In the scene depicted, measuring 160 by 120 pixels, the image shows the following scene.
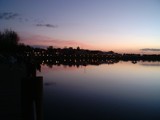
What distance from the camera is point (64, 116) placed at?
12.7m

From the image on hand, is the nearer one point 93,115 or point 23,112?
point 23,112

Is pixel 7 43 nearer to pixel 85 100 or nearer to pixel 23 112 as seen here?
pixel 85 100

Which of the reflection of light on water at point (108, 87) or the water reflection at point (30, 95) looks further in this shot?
the reflection of light on water at point (108, 87)

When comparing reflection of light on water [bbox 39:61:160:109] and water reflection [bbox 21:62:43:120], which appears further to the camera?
reflection of light on water [bbox 39:61:160:109]

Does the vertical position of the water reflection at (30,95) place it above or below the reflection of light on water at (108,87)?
above

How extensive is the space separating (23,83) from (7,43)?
73161mm

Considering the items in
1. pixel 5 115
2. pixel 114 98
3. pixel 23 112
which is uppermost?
pixel 23 112

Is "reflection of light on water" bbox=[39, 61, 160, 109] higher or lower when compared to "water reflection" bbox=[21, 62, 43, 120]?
lower

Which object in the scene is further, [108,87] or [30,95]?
[108,87]

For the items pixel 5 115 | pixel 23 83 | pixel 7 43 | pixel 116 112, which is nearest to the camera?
pixel 23 83

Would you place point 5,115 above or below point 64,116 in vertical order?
above

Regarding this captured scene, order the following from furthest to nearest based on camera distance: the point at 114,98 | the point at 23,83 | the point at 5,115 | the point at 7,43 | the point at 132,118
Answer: the point at 7,43 < the point at 114,98 < the point at 132,118 < the point at 5,115 < the point at 23,83

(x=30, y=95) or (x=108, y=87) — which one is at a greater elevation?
(x=30, y=95)

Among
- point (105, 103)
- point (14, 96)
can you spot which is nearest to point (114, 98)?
point (105, 103)
